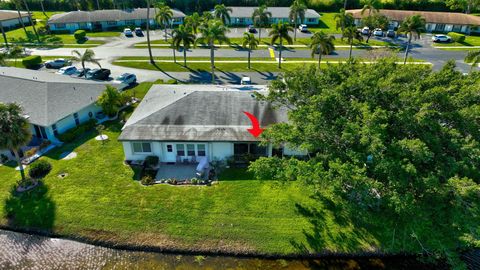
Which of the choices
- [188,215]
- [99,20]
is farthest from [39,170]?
[99,20]

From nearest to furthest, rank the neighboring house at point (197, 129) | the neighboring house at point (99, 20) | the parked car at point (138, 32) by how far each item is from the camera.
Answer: the neighboring house at point (197, 129), the parked car at point (138, 32), the neighboring house at point (99, 20)

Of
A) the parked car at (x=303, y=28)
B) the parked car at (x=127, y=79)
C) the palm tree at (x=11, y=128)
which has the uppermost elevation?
the parked car at (x=303, y=28)

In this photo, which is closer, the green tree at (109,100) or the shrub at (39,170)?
the shrub at (39,170)

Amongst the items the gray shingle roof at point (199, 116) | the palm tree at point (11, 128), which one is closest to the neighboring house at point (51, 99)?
the palm tree at point (11, 128)

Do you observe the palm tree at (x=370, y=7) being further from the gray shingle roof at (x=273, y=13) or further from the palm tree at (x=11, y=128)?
the palm tree at (x=11, y=128)

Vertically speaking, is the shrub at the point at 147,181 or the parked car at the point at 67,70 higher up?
the parked car at the point at 67,70

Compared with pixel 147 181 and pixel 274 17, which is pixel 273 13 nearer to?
pixel 274 17

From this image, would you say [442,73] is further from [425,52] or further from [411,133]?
[425,52]

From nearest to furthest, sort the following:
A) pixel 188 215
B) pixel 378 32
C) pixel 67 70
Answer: pixel 188 215
pixel 67 70
pixel 378 32
